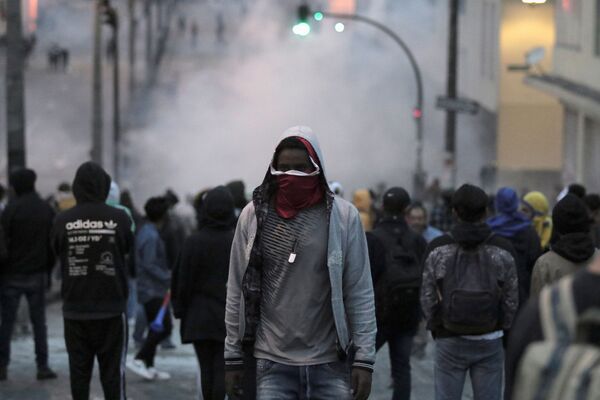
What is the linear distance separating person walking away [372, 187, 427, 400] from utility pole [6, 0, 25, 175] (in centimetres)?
671

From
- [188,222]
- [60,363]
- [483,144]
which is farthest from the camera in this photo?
[483,144]

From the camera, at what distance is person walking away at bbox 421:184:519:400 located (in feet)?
20.3

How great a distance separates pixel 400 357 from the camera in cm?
789

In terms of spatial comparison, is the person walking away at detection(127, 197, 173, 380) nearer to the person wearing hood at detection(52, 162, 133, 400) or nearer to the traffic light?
the person wearing hood at detection(52, 162, 133, 400)

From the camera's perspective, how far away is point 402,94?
46.8 meters

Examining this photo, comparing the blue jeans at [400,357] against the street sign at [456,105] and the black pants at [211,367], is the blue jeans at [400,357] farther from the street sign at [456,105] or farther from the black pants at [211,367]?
the street sign at [456,105]

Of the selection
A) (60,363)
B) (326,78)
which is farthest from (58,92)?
(60,363)

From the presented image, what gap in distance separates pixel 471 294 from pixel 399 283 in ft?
5.21

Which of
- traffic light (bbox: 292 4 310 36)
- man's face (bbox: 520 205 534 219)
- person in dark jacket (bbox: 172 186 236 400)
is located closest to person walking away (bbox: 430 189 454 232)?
man's face (bbox: 520 205 534 219)

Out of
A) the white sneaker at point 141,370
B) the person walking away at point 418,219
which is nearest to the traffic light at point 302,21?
the person walking away at point 418,219

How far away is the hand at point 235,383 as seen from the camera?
4824 millimetres

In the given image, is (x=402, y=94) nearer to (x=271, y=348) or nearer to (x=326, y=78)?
(x=326, y=78)

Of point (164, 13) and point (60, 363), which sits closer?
point (60, 363)

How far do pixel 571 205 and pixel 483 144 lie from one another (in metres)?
36.4
